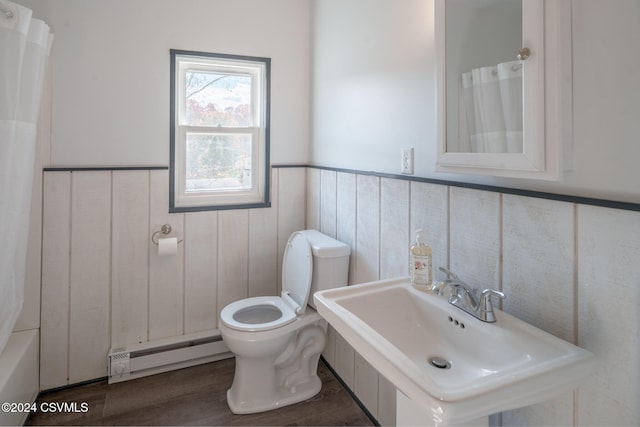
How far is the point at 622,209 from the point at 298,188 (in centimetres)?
203

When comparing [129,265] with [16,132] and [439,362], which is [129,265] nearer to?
[16,132]

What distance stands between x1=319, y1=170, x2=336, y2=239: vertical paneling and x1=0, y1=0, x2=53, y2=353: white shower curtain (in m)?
1.52

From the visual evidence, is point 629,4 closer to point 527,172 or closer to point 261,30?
point 527,172

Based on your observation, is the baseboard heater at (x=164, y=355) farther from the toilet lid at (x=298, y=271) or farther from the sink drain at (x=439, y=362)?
the sink drain at (x=439, y=362)

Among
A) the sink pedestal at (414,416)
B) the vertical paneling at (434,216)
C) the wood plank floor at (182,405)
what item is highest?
the vertical paneling at (434,216)

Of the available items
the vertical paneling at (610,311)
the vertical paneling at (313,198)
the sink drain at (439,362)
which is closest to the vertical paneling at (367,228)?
the vertical paneling at (313,198)

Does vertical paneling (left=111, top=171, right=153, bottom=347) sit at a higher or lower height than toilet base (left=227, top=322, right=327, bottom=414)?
higher

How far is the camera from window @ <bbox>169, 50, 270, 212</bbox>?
2363mm

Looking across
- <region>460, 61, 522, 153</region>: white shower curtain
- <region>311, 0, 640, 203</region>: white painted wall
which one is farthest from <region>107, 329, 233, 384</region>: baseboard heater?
<region>460, 61, 522, 153</region>: white shower curtain

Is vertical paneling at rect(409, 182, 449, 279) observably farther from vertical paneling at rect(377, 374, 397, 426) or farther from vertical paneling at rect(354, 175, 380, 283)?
vertical paneling at rect(377, 374, 397, 426)

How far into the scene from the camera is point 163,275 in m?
2.33

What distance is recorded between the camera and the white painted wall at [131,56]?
6.72 ft

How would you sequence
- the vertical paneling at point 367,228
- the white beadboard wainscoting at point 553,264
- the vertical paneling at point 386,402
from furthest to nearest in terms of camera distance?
the vertical paneling at point 367,228 → the vertical paneling at point 386,402 → the white beadboard wainscoting at point 553,264

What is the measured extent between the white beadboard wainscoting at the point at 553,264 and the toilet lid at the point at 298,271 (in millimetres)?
549
